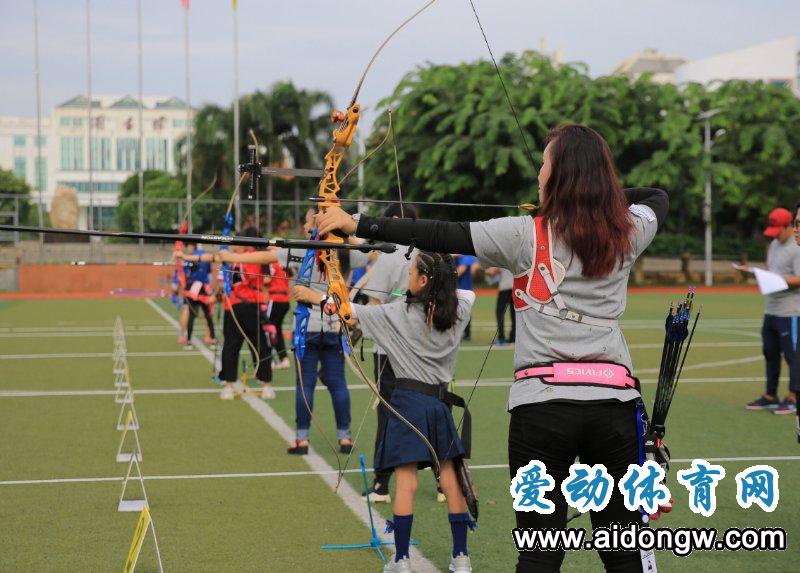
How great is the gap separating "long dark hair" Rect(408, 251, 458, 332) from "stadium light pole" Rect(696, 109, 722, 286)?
37954mm

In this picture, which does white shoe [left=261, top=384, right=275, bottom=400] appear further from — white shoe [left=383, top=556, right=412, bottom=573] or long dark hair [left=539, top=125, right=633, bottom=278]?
long dark hair [left=539, top=125, right=633, bottom=278]

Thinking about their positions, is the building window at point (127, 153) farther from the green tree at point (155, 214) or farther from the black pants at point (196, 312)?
the black pants at point (196, 312)

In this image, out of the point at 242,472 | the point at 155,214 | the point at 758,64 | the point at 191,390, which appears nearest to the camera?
the point at 242,472

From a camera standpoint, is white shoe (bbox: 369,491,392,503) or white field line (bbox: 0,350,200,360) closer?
white shoe (bbox: 369,491,392,503)

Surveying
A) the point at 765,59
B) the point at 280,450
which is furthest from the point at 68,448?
the point at 765,59

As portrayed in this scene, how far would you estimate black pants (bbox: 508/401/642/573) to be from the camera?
12.1 ft

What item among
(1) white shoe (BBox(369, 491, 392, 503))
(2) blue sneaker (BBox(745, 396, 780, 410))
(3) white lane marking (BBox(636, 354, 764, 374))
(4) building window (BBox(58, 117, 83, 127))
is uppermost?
(4) building window (BBox(58, 117, 83, 127))

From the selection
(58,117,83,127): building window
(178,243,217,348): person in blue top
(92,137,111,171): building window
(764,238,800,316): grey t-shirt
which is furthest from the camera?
(58,117,83,127): building window

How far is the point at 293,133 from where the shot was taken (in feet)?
198

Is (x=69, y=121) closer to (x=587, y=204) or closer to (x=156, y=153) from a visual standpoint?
(x=156, y=153)

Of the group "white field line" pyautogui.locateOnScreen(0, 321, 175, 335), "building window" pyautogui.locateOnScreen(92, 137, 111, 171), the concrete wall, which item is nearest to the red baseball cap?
"white field line" pyautogui.locateOnScreen(0, 321, 175, 335)

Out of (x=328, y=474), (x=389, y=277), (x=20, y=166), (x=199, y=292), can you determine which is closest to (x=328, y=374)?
(x=328, y=474)

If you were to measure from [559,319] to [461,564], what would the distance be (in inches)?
84.1

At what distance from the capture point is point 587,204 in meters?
3.74
